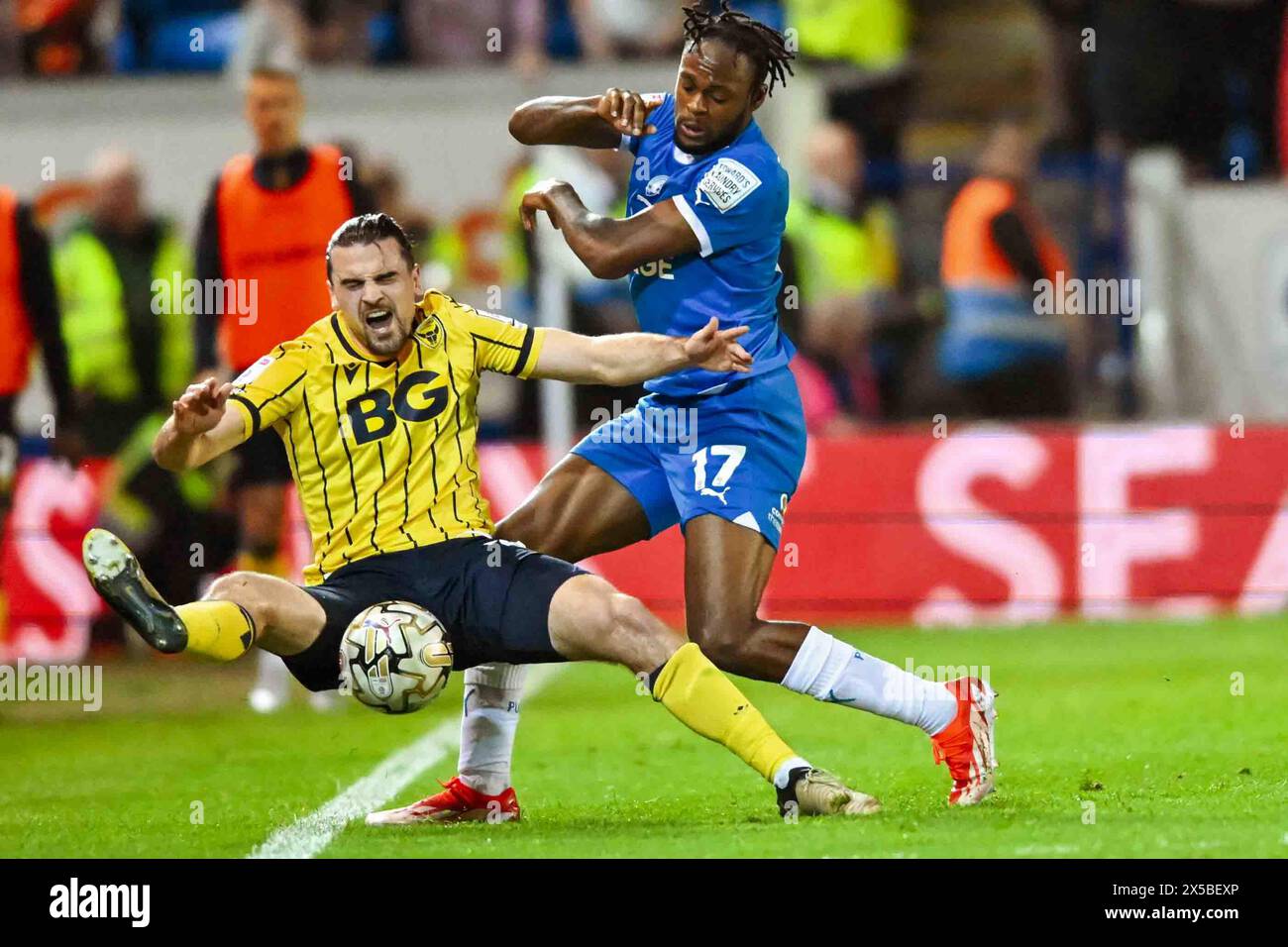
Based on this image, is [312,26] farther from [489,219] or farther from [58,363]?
[58,363]

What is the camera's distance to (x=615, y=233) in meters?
7.08

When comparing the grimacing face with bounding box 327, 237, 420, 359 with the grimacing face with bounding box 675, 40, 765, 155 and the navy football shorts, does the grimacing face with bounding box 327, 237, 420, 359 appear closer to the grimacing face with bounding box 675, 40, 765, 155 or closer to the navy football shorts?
the navy football shorts

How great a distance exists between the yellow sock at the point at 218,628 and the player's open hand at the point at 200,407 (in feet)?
1.67

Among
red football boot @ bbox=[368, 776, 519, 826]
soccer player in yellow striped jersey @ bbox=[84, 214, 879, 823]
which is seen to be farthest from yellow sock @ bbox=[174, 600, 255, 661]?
red football boot @ bbox=[368, 776, 519, 826]

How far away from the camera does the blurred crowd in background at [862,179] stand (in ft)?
43.5

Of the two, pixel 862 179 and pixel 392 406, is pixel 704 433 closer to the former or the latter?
pixel 392 406

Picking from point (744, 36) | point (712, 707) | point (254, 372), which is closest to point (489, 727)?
point (712, 707)

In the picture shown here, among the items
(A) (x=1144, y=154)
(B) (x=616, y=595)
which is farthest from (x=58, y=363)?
(A) (x=1144, y=154)

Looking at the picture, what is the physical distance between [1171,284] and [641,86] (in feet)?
11.6

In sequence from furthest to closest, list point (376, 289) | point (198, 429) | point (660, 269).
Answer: point (660, 269)
point (376, 289)
point (198, 429)

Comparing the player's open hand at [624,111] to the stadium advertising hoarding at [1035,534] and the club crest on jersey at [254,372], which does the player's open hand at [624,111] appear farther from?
the stadium advertising hoarding at [1035,534]

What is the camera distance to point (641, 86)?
44.8ft

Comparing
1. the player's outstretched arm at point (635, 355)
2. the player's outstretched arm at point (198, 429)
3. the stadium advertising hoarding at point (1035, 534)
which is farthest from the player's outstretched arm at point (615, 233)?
the stadium advertising hoarding at point (1035, 534)

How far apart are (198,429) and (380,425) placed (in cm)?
62
